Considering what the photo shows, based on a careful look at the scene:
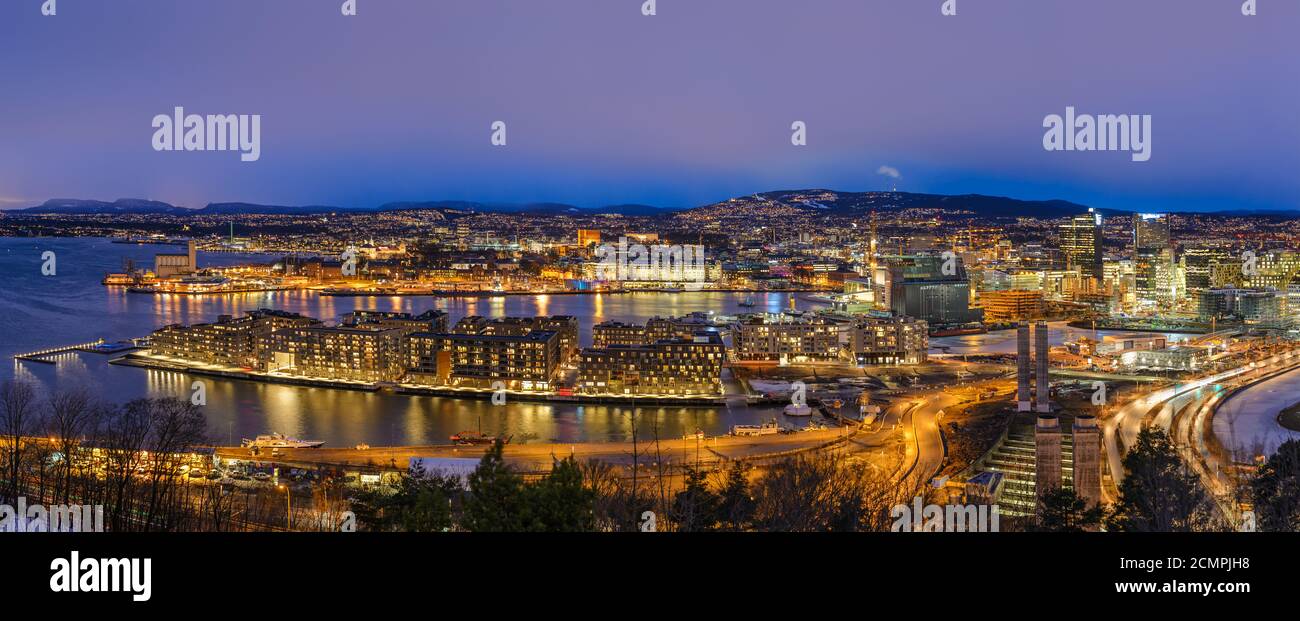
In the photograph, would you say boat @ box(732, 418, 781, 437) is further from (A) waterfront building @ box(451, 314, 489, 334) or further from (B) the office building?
(B) the office building

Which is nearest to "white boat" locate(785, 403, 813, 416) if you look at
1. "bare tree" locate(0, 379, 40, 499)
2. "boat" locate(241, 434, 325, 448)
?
"boat" locate(241, 434, 325, 448)

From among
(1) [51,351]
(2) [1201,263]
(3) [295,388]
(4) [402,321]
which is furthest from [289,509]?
(2) [1201,263]

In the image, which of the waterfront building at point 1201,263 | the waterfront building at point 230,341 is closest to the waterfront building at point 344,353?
the waterfront building at point 230,341

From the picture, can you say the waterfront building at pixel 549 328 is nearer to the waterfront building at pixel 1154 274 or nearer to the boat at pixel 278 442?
the boat at pixel 278 442
